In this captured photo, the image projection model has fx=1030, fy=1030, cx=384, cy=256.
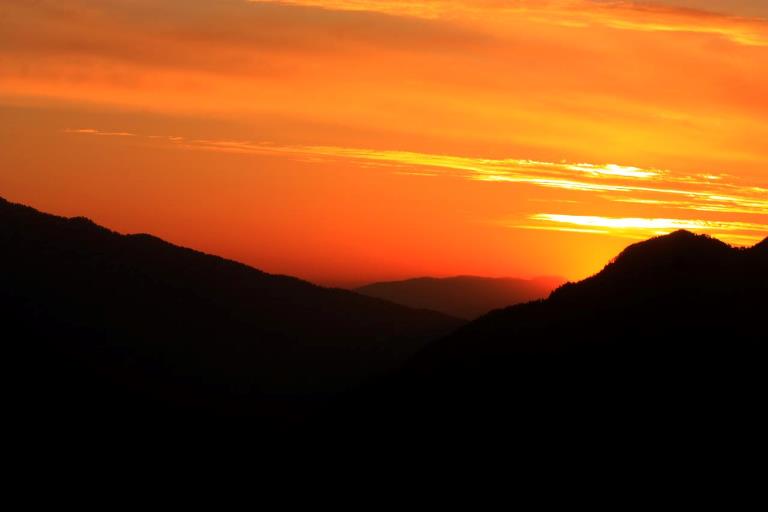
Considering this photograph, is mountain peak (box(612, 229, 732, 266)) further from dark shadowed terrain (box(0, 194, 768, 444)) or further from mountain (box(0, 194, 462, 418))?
mountain (box(0, 194, 462, 418))

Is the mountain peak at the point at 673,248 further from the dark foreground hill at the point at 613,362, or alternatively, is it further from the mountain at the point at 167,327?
the mountain at the point at 167,327

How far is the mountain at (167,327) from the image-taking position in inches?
2739

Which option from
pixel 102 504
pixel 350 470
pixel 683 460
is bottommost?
pixel 102 504

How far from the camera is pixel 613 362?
147 feet

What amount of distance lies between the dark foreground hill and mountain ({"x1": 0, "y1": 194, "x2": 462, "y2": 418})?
2173 centimetres

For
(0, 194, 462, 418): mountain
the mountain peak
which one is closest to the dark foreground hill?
the mountain peak

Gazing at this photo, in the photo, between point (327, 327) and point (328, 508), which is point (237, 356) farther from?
point (328, 508)

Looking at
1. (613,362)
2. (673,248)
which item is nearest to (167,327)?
(673,248)

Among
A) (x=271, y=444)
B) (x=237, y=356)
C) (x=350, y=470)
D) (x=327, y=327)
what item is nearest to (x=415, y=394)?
(x=350, y=470)

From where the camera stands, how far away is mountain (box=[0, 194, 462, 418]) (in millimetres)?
69562

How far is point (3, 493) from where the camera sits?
165 ft

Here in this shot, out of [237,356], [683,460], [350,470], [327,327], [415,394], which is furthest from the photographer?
[327,327]

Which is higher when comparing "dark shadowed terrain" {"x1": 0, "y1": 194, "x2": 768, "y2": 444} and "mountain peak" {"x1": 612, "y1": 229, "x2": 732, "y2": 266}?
"mountain peak" {"x1": 612, "y1": 229, "x2": 732, "y2": 266}

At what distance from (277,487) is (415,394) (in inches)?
314
